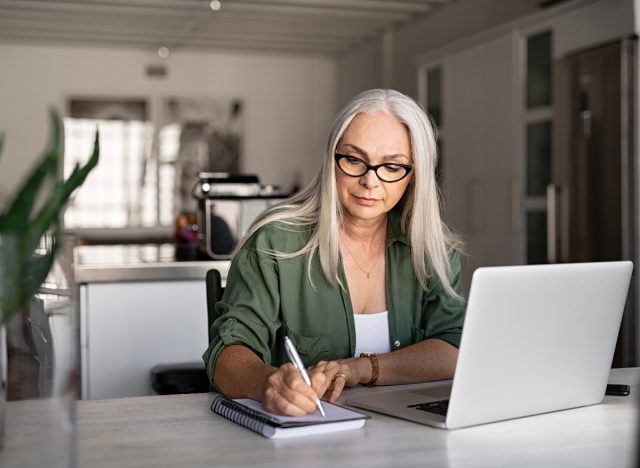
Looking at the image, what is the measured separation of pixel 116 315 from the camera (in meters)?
3.08

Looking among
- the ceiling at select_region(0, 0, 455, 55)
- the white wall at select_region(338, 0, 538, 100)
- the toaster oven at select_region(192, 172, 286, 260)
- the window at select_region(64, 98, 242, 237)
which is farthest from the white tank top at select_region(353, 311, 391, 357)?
the window at select_region(64, 98, 242, 237)

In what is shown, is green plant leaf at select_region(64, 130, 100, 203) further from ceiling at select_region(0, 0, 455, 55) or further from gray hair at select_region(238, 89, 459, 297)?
ceiling at select_region(0, 0, 455, 55)

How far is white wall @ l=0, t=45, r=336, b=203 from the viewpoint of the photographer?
353 inches

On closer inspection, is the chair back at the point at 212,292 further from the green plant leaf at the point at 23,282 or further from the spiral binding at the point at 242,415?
the green plant leaf at the point at 23,282

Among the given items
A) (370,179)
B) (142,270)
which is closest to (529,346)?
(370,179)

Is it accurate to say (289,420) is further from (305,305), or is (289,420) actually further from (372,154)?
(372,154)

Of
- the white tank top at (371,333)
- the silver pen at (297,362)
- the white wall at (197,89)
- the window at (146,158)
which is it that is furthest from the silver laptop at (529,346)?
the window at (146,158)

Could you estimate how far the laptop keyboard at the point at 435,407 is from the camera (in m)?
1.43

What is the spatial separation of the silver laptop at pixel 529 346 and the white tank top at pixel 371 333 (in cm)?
43

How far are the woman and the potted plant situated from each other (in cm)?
76

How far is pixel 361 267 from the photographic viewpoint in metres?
2.04

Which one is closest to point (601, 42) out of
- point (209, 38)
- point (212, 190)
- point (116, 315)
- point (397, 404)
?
point (212, 190)

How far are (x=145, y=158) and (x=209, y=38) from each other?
1515 mm

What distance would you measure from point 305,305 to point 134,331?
52.7 inches
